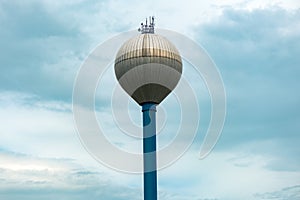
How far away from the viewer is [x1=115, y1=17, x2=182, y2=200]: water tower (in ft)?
→ 230

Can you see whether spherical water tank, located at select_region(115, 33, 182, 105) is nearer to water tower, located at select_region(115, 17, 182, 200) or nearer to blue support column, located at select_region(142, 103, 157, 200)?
water tower, located at select_region(115, 17, 182, 200)

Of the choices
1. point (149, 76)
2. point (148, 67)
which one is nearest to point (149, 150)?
point (149, 76)

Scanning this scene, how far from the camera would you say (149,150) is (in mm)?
70312

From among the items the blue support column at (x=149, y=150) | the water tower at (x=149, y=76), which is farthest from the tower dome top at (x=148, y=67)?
the blue support column at (x=149, y=150)

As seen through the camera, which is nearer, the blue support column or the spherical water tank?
the blue support column

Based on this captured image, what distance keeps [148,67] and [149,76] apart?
1022 mm

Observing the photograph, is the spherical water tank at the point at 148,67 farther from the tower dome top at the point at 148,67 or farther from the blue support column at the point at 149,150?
the blue support column at the point at 149,150

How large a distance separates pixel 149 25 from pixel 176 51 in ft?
16.8

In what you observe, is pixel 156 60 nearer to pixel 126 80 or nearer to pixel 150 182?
pixel 126 80

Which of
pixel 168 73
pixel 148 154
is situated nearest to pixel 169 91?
pixel 168 73

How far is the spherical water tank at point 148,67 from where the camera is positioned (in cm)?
7031

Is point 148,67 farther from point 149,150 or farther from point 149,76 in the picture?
point 149,150

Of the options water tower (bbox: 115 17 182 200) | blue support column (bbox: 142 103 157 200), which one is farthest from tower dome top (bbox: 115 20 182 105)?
blue support column (bbox: 142 103 157 200)

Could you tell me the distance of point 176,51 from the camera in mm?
73000
